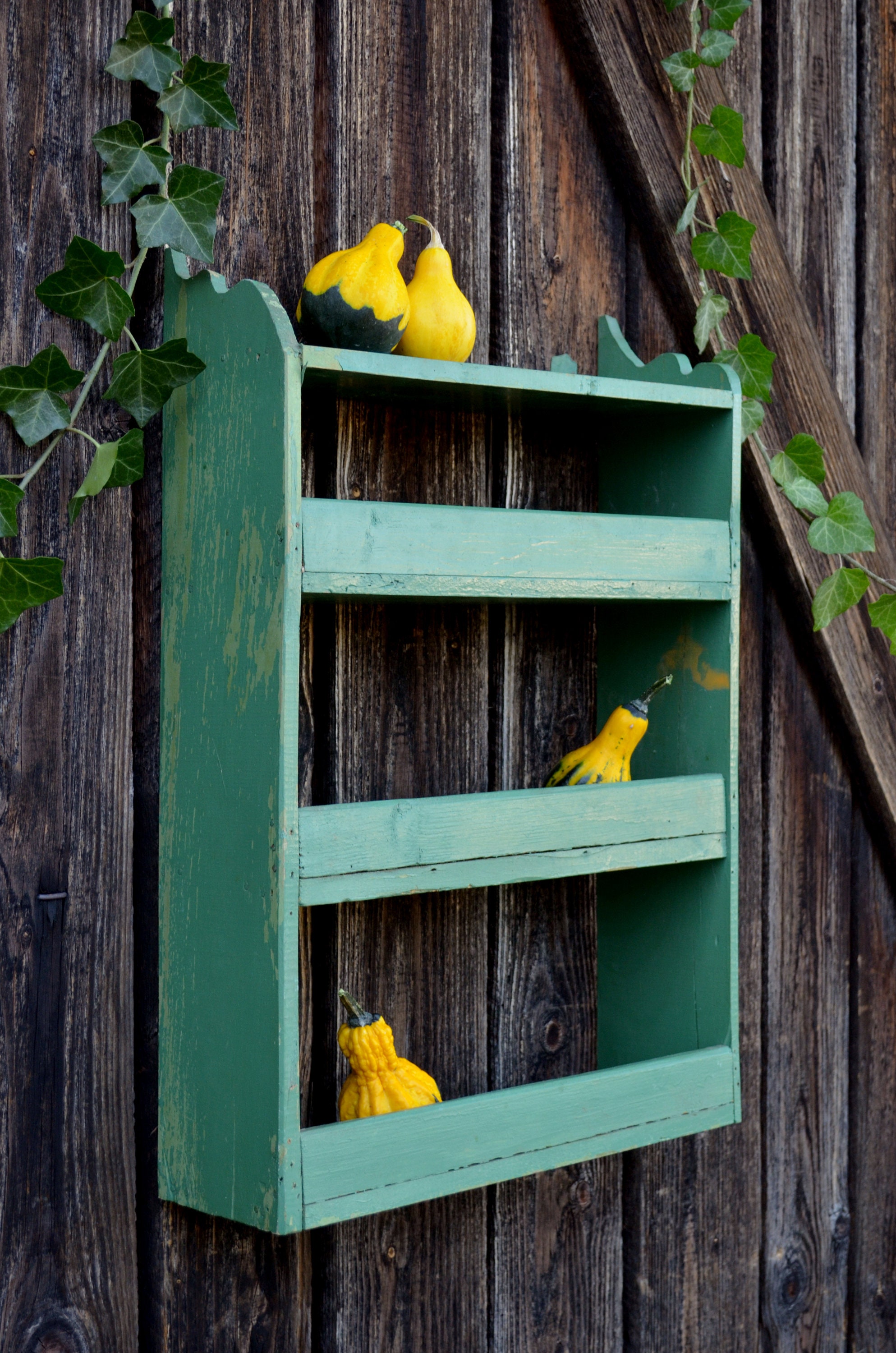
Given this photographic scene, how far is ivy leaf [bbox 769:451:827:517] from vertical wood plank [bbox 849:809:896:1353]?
461 mm

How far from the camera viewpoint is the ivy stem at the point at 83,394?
0.87 metres

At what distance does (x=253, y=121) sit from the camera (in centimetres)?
103

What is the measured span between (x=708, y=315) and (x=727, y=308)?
0.03 meters

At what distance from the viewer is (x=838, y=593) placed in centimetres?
127

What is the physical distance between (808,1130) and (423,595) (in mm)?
923

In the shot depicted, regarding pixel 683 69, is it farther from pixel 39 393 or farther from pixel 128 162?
pixel 39 393

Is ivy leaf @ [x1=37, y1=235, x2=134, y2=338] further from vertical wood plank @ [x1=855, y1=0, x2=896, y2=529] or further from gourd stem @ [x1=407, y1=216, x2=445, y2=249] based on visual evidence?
vertical wood plank @ [x1=855, y1=0, x2=896, y2=529]

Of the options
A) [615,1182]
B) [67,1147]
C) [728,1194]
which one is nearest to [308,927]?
[67,1147]

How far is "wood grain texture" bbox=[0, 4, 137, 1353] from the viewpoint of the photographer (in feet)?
2.97

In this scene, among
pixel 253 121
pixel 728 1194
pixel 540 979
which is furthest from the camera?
pixel 728 1194

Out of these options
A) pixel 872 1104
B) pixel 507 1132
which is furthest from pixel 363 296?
pixel 872 1104

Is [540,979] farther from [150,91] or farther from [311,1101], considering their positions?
[150,91]

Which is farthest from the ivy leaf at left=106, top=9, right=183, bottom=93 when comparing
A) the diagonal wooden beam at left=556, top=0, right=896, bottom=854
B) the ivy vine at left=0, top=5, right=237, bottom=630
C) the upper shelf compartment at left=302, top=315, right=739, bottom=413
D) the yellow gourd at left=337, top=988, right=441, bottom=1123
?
the yellow gourd at left=337, top=988, right=441, bottom=1123

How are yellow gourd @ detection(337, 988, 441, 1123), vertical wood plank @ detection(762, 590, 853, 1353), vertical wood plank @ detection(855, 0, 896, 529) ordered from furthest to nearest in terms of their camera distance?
vertical wood plank @ detection(855, 0, 896, 529)
vertical wood plank @ detection(762, 590, 853, 1353)
yellow gourd @ detection(337, 988, 441, 1123)
